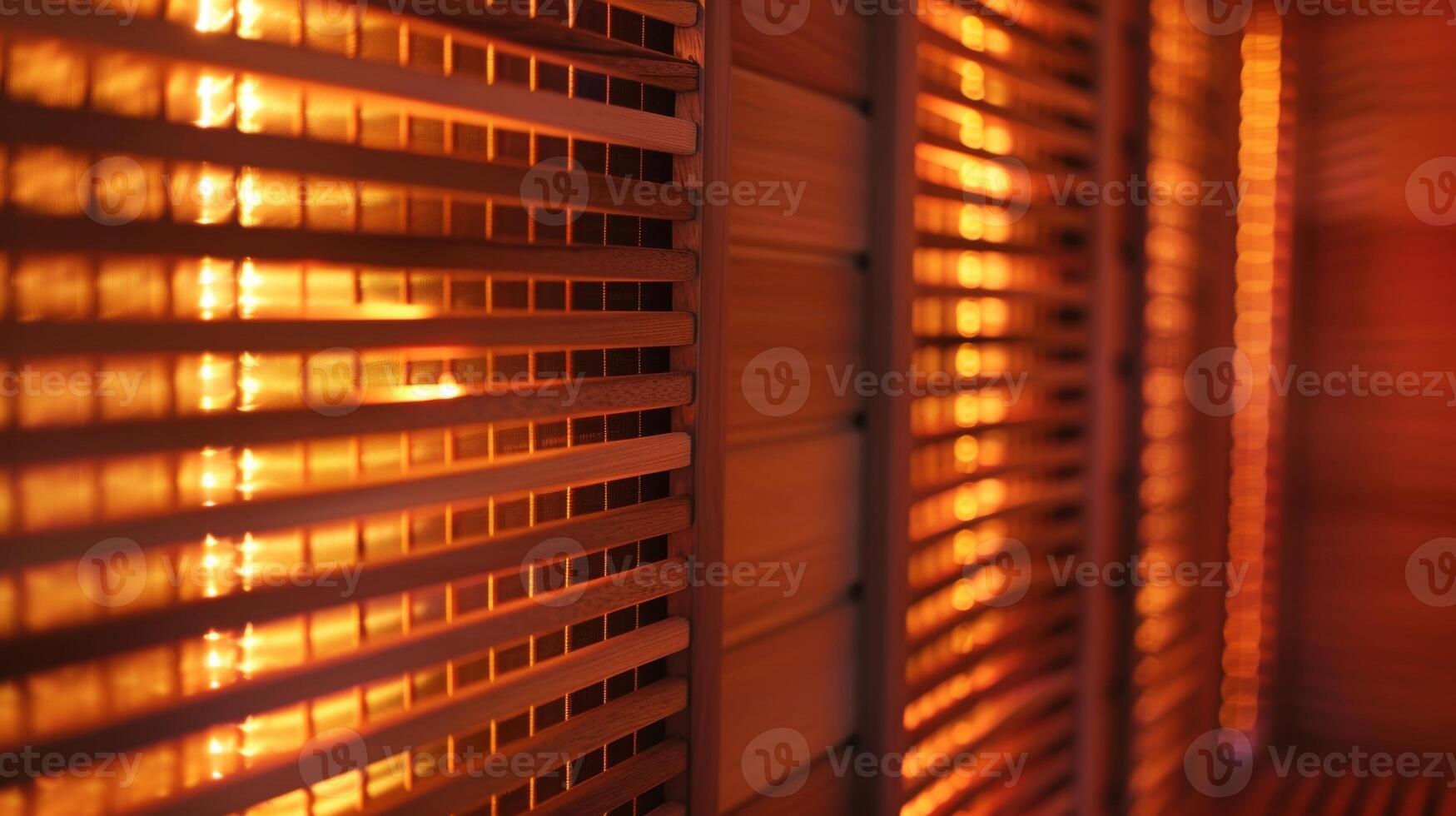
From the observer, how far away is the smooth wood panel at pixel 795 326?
3.17ft

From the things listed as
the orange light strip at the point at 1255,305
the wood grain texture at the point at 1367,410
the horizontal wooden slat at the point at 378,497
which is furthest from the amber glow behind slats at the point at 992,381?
the wood grain texture at the point at 1367,410

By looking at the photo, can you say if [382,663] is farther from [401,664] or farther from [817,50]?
[817,50]

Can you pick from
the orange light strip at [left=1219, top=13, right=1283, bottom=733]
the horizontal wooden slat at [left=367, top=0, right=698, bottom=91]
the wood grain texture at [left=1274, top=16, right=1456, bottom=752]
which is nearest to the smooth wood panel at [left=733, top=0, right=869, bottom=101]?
the horizontal wooden slat at [left=367, top=0, right=698, bottom=91]

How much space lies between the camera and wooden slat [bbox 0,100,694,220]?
19.2 inches

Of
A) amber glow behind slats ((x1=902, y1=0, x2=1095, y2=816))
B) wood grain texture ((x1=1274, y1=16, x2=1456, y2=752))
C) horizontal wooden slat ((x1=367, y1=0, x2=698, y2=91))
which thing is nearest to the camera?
horizontal wooden slat ((x1=367, y1=0, x2=698, y2=91))

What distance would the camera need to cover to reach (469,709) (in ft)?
2.23

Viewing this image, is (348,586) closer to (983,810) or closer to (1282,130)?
(983,810)

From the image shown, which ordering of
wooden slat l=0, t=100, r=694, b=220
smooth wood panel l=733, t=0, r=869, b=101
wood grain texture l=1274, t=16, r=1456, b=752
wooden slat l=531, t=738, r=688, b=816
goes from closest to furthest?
1. wooden slat l=0, t=100, r=694, b=220
2. wooden slat l=531, t=738, r=688, b=816
3. smooth wood panel l=733, t=0, r=869, b=101
4. wood grain texture l=1274, t=16, r=1456, b=752

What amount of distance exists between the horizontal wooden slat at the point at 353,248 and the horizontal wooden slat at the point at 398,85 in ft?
0.26

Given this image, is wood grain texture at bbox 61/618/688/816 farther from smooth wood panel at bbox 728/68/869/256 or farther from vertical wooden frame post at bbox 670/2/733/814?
smooth wood panel at bbox 728/68/869/256

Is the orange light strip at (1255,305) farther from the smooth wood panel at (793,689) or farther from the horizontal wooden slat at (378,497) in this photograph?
the horizontal wooden slat at (378,497)

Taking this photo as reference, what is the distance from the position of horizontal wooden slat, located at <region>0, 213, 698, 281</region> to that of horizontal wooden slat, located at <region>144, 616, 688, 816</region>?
273 millimetres

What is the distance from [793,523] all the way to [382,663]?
1.68 feet

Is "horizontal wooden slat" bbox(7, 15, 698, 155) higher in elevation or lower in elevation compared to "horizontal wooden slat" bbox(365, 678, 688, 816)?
higher
